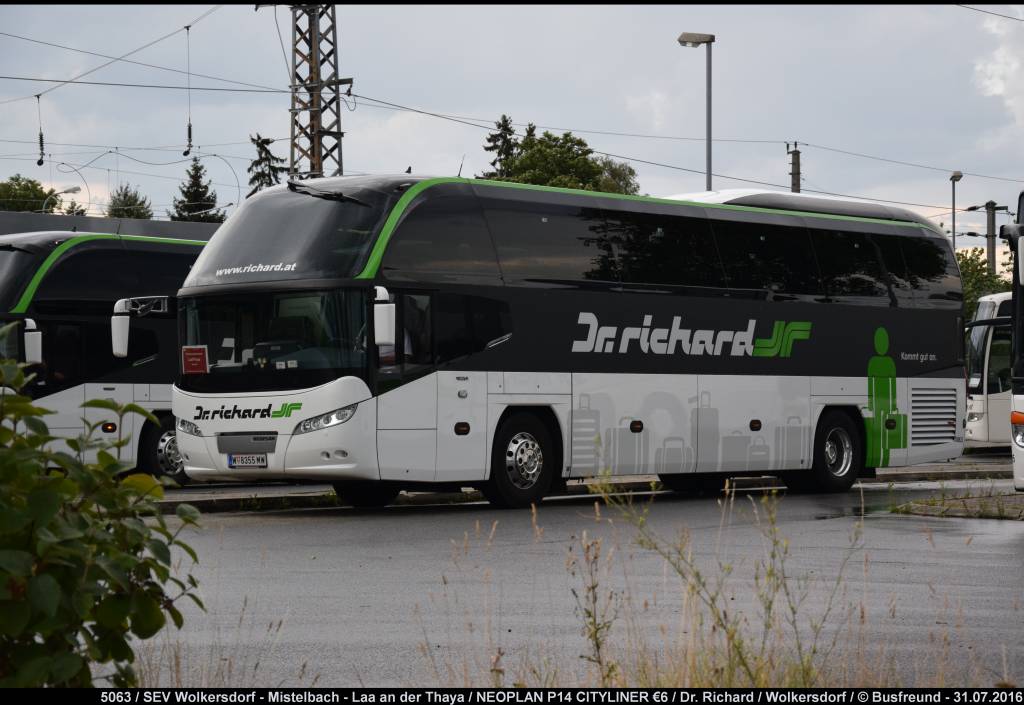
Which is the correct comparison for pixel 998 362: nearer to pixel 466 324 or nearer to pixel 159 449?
pixel 159 449

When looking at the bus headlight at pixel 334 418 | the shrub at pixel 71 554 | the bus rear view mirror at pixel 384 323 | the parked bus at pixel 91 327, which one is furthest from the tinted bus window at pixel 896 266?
the shrub at pixel 71 554

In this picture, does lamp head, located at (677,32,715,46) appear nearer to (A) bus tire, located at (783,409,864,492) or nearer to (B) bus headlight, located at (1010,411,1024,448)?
(A) bus tire, located at (783,409,864,492)

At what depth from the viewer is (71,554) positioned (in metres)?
4.49

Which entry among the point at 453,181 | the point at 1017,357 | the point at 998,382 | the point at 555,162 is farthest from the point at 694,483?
the point at 555,162

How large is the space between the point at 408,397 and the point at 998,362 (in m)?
21.4

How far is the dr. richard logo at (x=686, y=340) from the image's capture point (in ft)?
64.5

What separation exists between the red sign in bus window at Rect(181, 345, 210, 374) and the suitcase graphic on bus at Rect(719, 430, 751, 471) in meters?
6.97

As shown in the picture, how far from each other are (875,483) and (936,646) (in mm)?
18637

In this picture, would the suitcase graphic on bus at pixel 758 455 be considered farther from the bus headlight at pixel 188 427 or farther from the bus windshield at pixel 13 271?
the bus windshield at pixel 13 271

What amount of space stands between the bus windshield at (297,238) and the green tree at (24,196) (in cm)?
9155

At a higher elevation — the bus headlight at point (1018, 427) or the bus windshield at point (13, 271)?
the bus windshield at point (13, 271)

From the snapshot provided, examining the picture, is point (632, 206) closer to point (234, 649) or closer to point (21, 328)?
point (21, 328)
